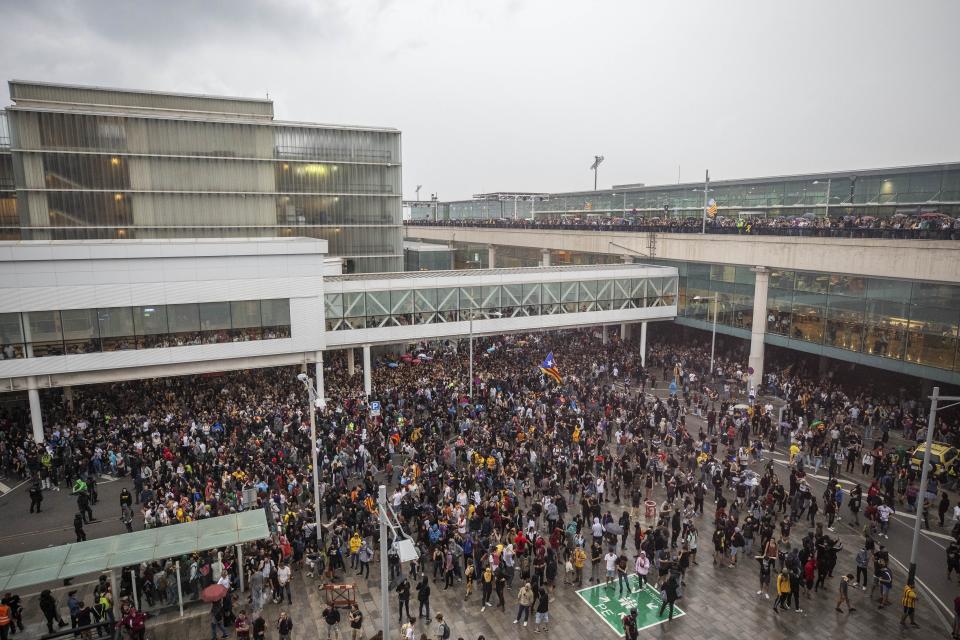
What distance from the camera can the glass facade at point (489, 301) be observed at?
116 feet

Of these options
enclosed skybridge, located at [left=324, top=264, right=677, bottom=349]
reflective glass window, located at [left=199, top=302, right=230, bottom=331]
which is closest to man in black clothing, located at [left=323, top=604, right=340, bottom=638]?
reflective glass window, located at [left=199, top=302, right=230, bottom=331]

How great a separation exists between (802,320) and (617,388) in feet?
42.9

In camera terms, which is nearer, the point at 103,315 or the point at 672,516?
the point at 672,516

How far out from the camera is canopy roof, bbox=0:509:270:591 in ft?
47.6

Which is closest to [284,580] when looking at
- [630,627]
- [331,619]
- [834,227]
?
[331,619]

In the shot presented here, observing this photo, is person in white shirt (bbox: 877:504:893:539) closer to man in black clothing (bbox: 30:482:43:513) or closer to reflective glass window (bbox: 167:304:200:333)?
man in black clothing (bbox: 30:482:43:513)

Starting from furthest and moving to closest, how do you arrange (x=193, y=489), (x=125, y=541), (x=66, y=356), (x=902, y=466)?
(x=66, y=356) → (x=902, y=466) → (x=193, y=489) → (x=125, y=541)

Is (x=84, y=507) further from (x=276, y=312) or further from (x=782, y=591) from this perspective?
(x=782, y=591)

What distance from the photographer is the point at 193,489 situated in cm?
2138

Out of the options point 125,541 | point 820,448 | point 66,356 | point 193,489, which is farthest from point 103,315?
point 820,448

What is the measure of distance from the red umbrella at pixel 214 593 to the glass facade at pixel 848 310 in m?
34.8

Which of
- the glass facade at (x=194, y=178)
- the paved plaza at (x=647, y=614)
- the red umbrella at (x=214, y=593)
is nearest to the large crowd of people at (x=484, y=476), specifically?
the paved plaza at (x=647, y=614)

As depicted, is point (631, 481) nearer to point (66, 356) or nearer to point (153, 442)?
point (153, 442)

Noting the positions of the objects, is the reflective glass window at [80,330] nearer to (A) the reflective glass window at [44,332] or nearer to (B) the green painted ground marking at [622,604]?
(A) the reflective glass window at [44,332]
